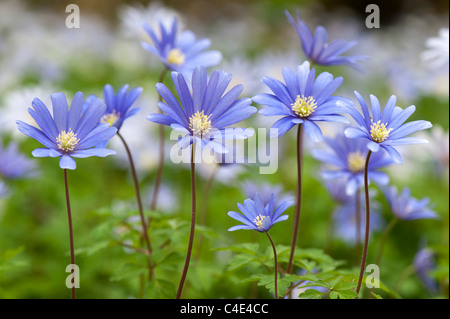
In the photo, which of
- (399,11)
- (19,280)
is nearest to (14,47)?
(19,280)

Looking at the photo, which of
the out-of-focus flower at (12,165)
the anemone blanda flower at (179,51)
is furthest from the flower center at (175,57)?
the out-of-focus flower at (12,165)

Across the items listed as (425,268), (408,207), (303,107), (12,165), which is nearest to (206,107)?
(303,107)

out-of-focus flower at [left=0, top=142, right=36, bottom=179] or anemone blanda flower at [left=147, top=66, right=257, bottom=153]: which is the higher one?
anemone blanda flower at [left=147, top=66, right=257, bottom=153]

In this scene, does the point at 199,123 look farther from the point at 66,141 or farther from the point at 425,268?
the point at 425,268

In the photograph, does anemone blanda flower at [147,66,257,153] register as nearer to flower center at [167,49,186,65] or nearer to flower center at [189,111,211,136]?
flower center at [189,111,211,136]

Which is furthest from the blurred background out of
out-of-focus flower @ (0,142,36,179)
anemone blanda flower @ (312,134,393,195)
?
anemone blanda flower @ (312,134,393,195)

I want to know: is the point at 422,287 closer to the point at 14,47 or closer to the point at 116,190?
the point at 116,190
